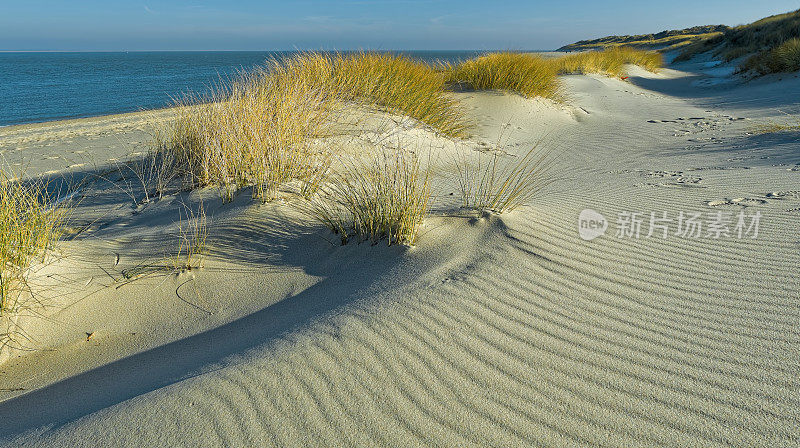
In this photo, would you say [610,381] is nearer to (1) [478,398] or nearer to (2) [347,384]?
(1) [478,398]

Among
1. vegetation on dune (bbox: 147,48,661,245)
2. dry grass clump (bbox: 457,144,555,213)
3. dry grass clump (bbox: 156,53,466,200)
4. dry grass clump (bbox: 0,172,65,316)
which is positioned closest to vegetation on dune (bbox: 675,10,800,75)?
vegetation on dune (bbox: 147,48,661,245)

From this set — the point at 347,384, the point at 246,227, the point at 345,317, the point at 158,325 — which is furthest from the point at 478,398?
the point at 246,227

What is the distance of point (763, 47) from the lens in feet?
59.7

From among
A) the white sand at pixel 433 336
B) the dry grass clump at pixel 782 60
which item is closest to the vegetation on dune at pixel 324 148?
the white sand at pixel 433 336

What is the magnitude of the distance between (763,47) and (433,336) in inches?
879

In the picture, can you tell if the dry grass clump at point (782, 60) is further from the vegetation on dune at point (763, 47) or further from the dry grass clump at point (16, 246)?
the dry grass clump at point (16, 246)

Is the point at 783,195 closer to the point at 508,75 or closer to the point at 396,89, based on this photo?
the point at 396,89

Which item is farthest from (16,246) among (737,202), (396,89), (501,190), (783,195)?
(396,89)

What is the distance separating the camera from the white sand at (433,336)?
1.68 meters

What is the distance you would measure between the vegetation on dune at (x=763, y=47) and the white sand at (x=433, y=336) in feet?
38.1

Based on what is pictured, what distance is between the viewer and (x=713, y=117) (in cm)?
955

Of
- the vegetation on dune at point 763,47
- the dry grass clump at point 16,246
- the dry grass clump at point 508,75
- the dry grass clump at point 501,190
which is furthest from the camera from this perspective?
the vegetation on dune at point 763,47

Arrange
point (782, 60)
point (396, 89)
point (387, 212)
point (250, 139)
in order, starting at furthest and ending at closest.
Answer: point (782, 60) → point (396, 89) → point (250, 139) → point (387, 212)

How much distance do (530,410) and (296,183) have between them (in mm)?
3041
